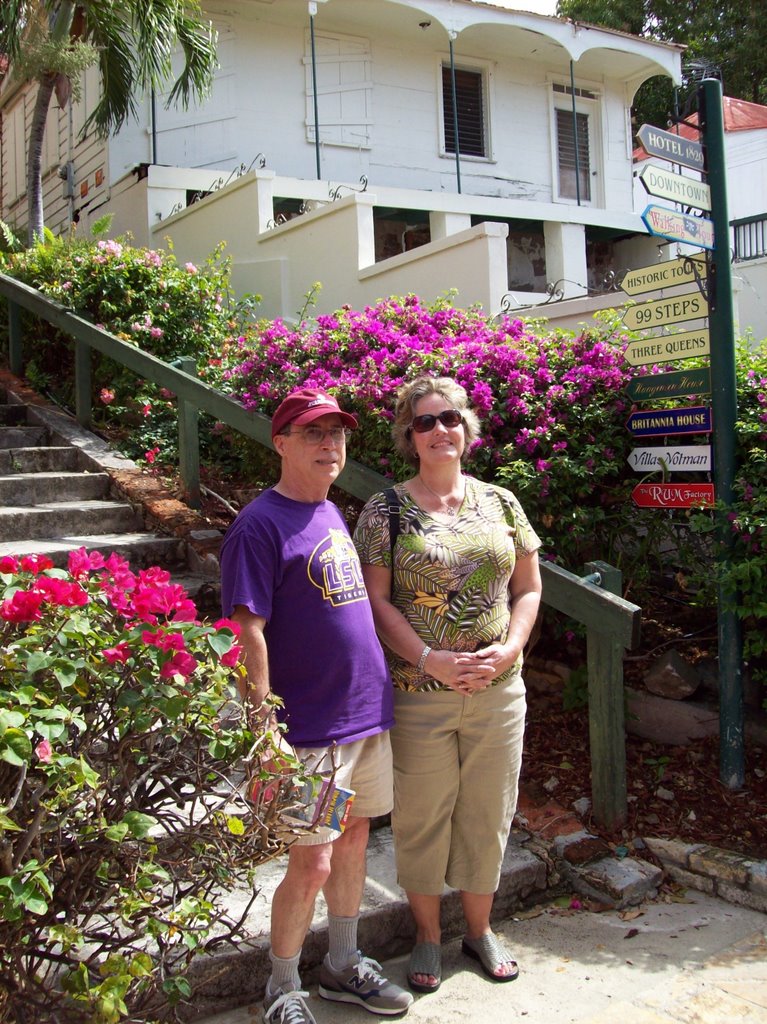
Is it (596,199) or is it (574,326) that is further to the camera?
(596,199)

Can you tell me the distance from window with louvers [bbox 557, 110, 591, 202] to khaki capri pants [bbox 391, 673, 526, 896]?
14.4 m

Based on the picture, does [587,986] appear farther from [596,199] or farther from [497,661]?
[596,199]

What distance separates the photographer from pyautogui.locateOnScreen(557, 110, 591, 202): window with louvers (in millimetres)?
15742

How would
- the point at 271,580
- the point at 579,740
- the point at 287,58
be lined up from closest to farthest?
the point at 271,580 < the point at 579,740 < the point at 287,58

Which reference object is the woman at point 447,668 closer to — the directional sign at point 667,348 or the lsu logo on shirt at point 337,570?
the lsu logo on shirt at point 337,570

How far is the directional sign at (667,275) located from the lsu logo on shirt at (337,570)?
1.93 meters

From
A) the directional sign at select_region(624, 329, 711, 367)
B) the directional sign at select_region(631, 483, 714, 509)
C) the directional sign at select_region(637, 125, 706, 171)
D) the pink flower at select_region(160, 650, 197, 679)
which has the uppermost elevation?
the directional sign at select_region(637, 125, 706, 171)

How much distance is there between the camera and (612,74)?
15883 millimetres

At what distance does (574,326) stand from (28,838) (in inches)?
270

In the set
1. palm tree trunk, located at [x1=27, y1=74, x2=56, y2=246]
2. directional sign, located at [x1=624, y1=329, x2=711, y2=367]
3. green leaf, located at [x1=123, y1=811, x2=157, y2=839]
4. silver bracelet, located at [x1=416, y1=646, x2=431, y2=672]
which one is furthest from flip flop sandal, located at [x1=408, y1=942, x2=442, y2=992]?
palm tree trunk, located at [x1=27, y1=74, x2=56, y2=246]

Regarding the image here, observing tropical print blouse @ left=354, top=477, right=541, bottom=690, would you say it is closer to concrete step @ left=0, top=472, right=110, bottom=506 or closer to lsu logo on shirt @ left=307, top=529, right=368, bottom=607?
lsu logo on shirt @ left=307, top=529, right=368, bottom=607

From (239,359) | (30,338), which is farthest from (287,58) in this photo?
(239,359)

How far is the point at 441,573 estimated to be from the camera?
2811mm

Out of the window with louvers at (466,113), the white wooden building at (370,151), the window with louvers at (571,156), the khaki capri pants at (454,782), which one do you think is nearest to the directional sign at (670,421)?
the khaki capri pants at (454,782)
